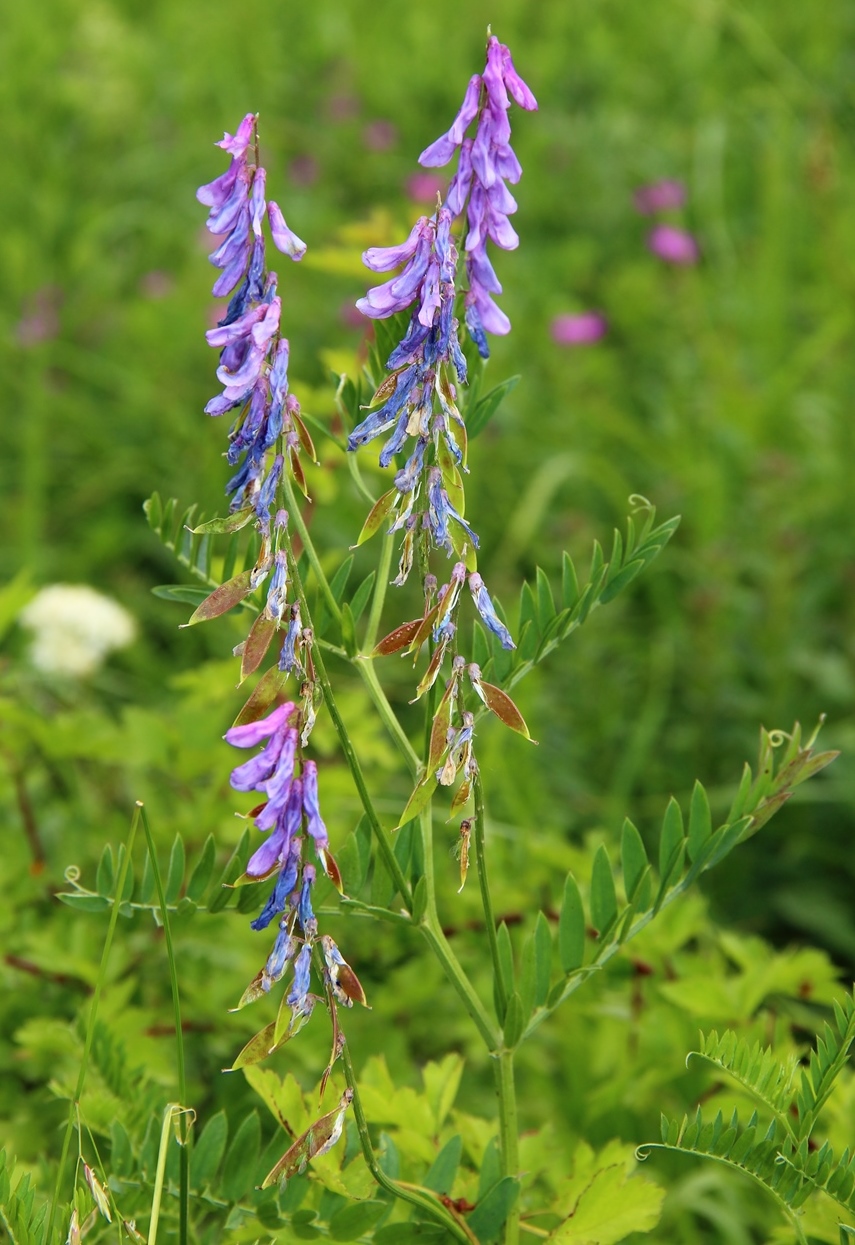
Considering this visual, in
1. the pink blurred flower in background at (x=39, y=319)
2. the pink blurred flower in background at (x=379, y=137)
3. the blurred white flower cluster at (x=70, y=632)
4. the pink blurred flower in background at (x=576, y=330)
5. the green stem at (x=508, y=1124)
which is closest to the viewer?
the green stem at (x=508, y=1124)

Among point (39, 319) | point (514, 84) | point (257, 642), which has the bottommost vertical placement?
point (257, 642)

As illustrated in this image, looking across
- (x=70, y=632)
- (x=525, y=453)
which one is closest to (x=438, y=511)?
(x=70, y=632)

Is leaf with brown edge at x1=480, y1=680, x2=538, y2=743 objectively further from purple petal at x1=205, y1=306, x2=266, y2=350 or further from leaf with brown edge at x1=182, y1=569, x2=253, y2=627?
purple petal at x1=205, y1=306, x2=266, y2=350

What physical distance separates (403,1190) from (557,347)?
114 inches

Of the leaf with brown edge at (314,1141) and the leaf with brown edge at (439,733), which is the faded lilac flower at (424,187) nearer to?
the leaf with brown edge at (439,733)

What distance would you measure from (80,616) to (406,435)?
1.72 meters

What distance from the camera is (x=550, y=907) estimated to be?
6.23 ft

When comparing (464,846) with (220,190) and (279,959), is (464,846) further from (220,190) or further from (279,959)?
(220,190)

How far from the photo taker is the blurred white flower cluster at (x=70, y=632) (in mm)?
2592

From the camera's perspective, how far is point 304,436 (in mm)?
1069

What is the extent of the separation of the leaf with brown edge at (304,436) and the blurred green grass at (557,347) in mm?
819

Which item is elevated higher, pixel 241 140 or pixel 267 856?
pixel 241 140

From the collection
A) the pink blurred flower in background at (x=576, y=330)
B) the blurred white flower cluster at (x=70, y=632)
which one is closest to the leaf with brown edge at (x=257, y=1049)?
the blurred white flower cluster at (x=70, y=632)

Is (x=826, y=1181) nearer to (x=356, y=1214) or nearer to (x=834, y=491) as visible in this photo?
(x=356, y=1214)
